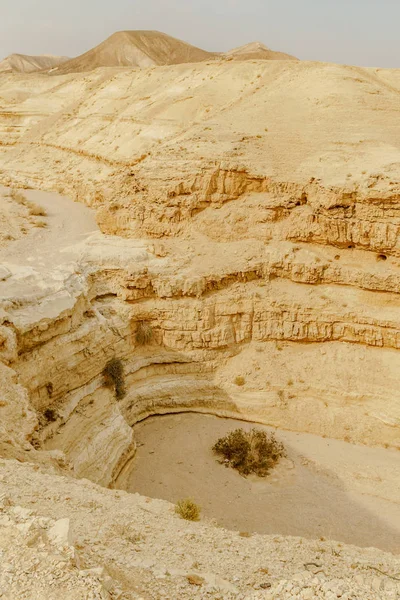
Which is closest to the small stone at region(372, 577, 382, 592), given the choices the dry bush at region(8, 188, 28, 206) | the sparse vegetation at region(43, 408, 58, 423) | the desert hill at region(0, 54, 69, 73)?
the sparse vegetation at region(43, 408, 58, 423)

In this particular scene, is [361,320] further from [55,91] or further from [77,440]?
[55,91]

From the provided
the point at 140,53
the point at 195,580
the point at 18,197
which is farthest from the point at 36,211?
the point at 140,53

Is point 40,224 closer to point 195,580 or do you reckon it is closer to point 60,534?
point 60,534

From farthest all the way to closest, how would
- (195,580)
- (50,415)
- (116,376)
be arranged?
(116,376)
(50,415)
(195,580)

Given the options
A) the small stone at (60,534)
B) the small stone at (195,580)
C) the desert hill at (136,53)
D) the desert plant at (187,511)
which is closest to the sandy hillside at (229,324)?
the desert plant at (187,511)

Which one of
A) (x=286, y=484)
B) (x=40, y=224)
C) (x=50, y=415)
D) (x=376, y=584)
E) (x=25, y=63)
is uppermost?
(x=25, y=63)

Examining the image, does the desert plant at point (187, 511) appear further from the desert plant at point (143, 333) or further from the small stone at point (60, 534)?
the desert plant at point (143, 333)

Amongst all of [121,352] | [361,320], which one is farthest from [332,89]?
[121,352]
